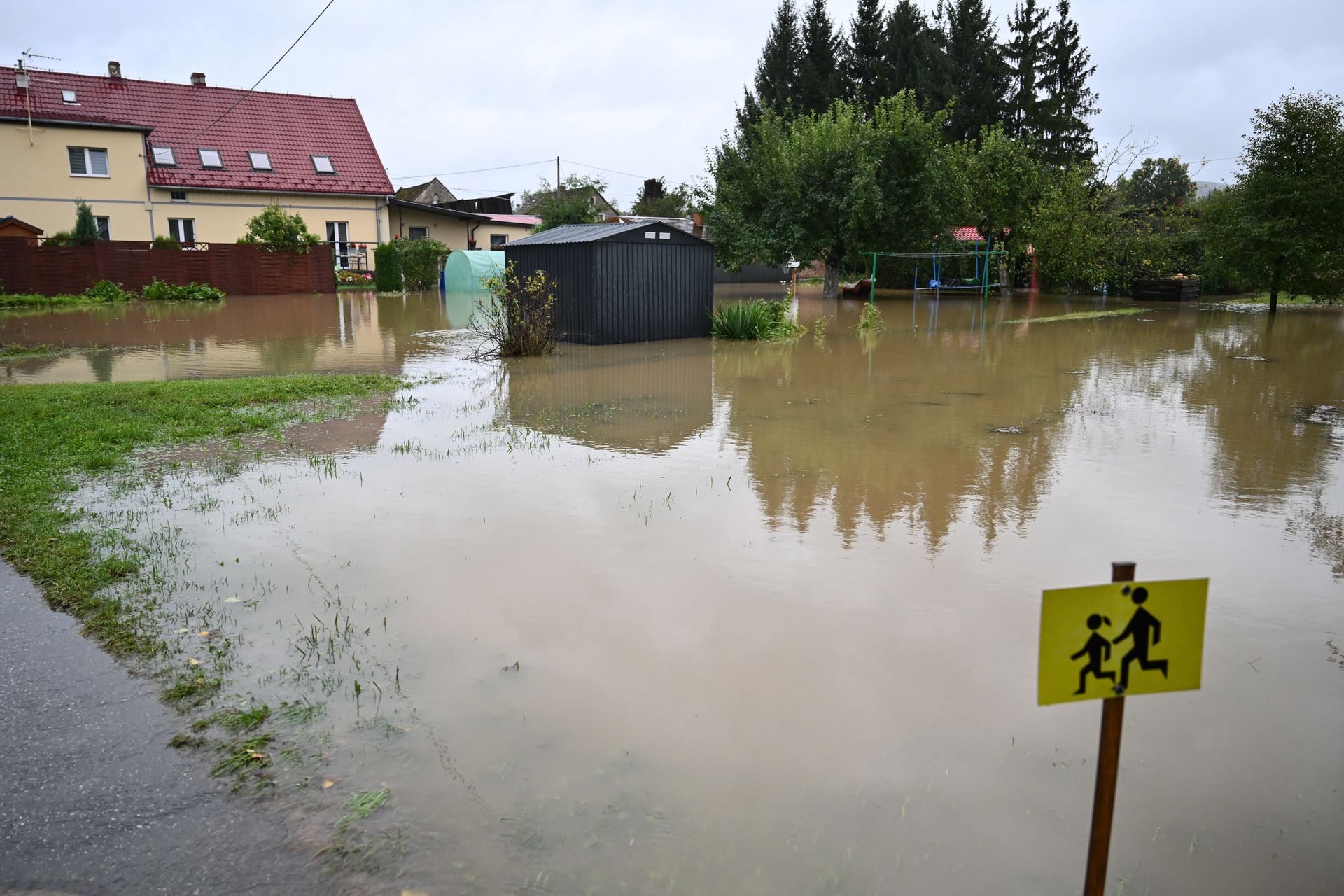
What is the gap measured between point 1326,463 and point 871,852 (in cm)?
780

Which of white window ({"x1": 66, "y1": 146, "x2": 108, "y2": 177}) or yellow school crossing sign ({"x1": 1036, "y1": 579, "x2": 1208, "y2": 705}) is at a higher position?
white window ({"x1": 66, "y1": 146, "x2": 108, "y2": 177})

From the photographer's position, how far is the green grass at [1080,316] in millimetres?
24656

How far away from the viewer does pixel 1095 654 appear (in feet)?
7.71

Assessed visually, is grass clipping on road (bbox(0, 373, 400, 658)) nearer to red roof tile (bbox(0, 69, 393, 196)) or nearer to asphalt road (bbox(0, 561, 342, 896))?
asphalt road (bbox(0, 561, 342, 896))

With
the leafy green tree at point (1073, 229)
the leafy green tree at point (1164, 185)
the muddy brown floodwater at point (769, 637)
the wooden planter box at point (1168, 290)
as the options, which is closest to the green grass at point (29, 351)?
the muddy brown floodwater at point (769, 637)

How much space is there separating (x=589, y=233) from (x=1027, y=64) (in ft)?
99.2

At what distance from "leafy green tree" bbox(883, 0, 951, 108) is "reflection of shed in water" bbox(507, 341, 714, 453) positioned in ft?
92.2

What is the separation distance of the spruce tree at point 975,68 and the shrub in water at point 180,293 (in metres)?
29.6

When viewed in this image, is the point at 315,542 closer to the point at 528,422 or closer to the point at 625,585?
the point at 625,585

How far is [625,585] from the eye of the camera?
5539 millimetres

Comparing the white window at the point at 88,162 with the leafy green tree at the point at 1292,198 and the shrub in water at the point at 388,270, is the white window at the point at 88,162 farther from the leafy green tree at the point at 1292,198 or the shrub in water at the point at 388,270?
the leafy green tree at the point at 1292,198

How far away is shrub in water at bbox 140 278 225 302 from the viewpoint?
93.7ft

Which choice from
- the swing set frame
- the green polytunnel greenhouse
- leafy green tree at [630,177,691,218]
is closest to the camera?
the swing set frame

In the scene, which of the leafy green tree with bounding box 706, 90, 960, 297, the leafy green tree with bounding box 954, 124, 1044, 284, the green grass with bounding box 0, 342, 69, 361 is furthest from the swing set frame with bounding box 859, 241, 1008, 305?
the green grass with bounding box 0, 342, 69, 361
